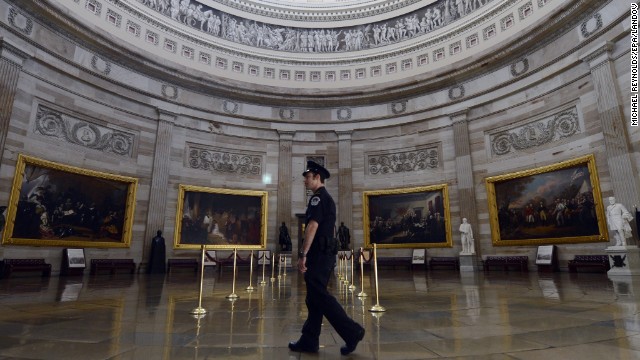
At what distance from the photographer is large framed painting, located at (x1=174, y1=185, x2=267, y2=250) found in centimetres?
1880

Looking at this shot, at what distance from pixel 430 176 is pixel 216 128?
493 inches

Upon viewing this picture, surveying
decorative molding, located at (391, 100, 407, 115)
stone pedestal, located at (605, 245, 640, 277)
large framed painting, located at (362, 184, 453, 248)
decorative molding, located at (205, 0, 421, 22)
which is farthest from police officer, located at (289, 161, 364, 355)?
decorative molding, located at (205, 0, 421, 22)

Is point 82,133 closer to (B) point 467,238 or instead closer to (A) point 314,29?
(A) point 314,29

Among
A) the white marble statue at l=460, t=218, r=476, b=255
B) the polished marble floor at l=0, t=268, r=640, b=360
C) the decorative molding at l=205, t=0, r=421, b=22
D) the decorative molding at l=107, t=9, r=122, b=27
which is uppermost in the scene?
the decorative molding at l=205, t=0, r=421, b=22

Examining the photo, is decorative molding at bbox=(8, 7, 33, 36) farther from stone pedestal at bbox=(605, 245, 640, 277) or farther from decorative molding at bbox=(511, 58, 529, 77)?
stone pedestal at bbox=(605, 245, 640, 277)

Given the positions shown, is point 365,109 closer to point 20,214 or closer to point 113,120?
point 113,120

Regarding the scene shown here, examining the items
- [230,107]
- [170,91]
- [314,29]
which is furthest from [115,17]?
[314,29]

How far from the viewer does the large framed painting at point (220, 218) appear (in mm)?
18797

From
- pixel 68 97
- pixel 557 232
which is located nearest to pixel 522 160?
pixel 557 232

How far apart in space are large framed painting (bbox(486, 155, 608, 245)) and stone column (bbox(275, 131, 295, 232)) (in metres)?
10.7

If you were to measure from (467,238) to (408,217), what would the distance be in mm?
3563

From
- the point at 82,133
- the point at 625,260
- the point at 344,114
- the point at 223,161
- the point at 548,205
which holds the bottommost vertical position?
the point at 625,260

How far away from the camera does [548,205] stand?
15383 mm

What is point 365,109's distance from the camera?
22.1 metres
